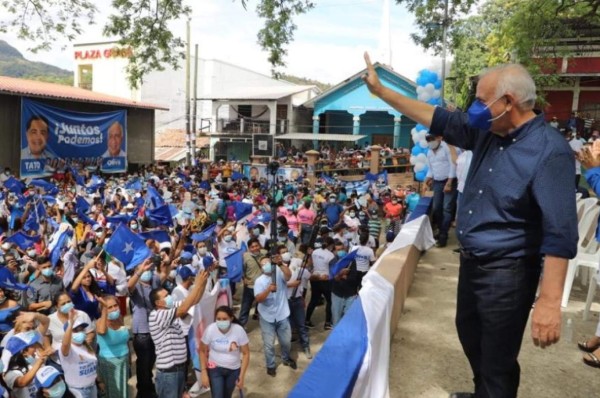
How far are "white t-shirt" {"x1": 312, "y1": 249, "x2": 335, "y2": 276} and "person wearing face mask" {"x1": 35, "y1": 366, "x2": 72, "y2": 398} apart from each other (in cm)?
457

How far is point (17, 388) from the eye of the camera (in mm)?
4055

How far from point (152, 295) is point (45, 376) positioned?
1418mm

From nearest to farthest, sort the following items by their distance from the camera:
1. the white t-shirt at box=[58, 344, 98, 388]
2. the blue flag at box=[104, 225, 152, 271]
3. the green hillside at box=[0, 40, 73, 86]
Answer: the white t-shirt at box=[58, 344, 98, 388], the blue flag at box=[104, 225, 152, 271], the green hillside at box=[0, 40, 73, 86]

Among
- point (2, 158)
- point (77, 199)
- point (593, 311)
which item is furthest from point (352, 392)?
point (2, 158)

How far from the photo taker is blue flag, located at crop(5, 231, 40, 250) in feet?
27.1

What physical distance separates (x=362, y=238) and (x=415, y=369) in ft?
16.7

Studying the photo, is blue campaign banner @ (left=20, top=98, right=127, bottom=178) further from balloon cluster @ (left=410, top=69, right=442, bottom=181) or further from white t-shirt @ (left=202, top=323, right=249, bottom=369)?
white t-shirt @ (left=202, top=323, right=249, bottom=369)

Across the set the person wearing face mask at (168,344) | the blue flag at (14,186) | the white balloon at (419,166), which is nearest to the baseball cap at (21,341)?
the person wearing face mask at (168,344)

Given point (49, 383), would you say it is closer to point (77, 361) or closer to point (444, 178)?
point (77, 361)

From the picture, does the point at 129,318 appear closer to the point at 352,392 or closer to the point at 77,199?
the point at 77,199

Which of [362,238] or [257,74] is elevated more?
[257,74]

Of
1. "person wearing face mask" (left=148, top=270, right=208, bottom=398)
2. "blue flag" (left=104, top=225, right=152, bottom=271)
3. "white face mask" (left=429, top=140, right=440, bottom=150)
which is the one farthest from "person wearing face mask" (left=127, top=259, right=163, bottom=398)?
"white face mask" (left=429, top=140, right=440, bottom=150)

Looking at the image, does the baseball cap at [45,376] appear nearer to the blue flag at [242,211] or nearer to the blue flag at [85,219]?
the blue flag at [85,219]

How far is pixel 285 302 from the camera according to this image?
6.97 m
